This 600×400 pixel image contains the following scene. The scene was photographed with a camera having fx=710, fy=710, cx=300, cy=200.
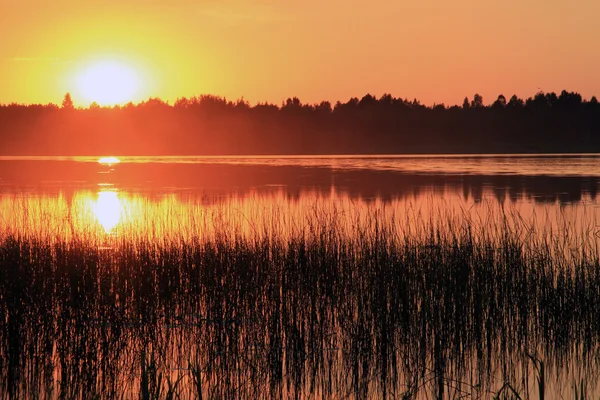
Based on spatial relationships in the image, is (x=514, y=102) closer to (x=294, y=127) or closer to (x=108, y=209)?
(x=294, y=127)

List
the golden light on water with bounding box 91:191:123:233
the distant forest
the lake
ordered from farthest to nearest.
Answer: the distant forest < the golden light on water with bounding box 91:191:123:233 < the lake

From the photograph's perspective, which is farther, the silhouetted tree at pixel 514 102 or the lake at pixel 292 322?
the silhouetted tree at pixel 514 102

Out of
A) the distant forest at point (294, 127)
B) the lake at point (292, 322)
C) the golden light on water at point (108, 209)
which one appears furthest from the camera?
the distant forest at point (294, 127)

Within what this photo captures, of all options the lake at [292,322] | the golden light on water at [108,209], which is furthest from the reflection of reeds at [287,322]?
the golden light on water at [108,209]

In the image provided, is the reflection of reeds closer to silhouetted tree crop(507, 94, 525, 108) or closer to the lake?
the lake

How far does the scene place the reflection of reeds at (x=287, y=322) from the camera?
6.86 metres

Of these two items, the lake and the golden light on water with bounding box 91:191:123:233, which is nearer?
the lake

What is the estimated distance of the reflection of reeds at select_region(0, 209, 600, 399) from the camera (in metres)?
6.86

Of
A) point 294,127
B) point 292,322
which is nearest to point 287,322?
point 292,322

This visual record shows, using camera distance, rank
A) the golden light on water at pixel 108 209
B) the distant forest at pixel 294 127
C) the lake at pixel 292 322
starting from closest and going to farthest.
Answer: the lake at pixel 292 322, the golden light on water at pixel 108 209, the distant forest at pixel 294 127

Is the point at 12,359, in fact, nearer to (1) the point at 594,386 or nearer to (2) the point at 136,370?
(2) the point at 136,370

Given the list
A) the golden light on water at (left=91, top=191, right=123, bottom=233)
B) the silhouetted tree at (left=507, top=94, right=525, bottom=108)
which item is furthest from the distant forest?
the golden light on water at (left=91, top=191, right=123, bottom=233)

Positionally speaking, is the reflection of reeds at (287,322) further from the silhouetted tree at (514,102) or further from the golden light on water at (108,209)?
the silhouetted tree at (514,102)

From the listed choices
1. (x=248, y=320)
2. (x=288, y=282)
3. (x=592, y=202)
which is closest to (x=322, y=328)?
(x=248, y=320)
